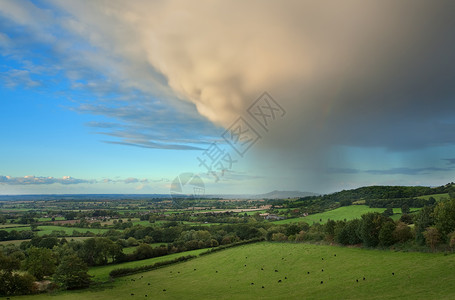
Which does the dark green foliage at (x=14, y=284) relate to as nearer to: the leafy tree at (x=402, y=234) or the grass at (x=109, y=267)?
the grass at (x=109, y=267)

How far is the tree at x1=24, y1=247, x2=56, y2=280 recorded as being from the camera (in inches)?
2254

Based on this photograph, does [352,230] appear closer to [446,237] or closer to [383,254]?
[383,254]

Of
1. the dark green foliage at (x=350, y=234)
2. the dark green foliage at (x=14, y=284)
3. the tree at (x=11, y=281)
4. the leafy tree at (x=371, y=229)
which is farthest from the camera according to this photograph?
the dark green foliage at (x=350, y=234)

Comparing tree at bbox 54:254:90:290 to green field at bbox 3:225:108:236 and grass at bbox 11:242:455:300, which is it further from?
green field at bbox 3:225:108:236

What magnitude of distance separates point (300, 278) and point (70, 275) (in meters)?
44.2

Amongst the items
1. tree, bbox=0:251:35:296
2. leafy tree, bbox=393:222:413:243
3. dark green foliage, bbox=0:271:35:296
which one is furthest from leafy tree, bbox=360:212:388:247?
dark green foliage, bbox=0:271:35:296

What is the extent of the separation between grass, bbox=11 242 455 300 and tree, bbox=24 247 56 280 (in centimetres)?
1148

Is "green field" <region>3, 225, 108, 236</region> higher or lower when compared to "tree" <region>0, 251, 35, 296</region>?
lower

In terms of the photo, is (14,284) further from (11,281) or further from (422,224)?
(422,224)

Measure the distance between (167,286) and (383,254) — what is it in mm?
39838

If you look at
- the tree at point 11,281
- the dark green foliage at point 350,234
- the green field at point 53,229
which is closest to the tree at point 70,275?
the tree at point 11,281

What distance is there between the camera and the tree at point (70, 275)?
2085 inches

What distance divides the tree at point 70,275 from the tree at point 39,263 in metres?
7.05

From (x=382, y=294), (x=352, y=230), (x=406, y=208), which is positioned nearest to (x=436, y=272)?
(x=382, y=294)
